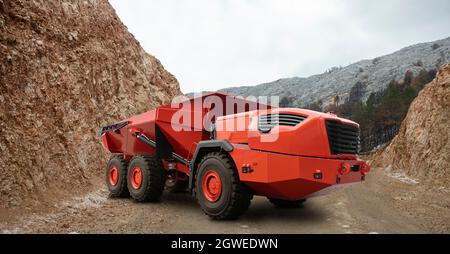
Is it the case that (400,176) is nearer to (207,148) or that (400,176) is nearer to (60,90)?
(207,148)

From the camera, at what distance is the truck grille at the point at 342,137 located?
5785 millimetres

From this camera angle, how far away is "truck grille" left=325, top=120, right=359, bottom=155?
19.0 ft

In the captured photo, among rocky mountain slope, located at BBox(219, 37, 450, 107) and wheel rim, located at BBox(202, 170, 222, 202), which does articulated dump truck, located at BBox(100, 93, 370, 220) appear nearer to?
wheel rim, located at BBox(202, 170, 222, 202)

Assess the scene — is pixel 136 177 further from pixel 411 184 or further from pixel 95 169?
pixel 411 184

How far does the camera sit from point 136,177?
840cm

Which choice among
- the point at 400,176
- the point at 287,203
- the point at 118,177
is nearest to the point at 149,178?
the point at 118,177

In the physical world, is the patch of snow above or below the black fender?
below

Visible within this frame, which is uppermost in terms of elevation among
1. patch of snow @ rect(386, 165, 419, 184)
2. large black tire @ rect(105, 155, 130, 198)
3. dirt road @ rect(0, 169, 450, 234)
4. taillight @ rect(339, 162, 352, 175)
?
taillight @ rect(339, 162, 352, 175)

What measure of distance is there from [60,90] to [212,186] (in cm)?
713

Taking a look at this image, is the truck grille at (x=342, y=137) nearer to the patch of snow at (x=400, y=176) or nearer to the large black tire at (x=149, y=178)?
the large black tire at (x=149, y=178)

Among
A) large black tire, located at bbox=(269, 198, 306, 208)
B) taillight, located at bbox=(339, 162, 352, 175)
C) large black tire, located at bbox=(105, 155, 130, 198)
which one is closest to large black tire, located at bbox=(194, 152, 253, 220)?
taillight, located at bbox=(339, 162, 352, 175)

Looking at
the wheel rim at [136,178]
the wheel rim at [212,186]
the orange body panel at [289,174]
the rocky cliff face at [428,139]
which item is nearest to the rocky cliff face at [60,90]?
the wheel rim at [136,178]

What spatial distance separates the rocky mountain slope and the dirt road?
10984cm

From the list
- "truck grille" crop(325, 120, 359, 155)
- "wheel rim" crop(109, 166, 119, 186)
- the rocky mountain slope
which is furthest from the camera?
the rocky mountain slope
